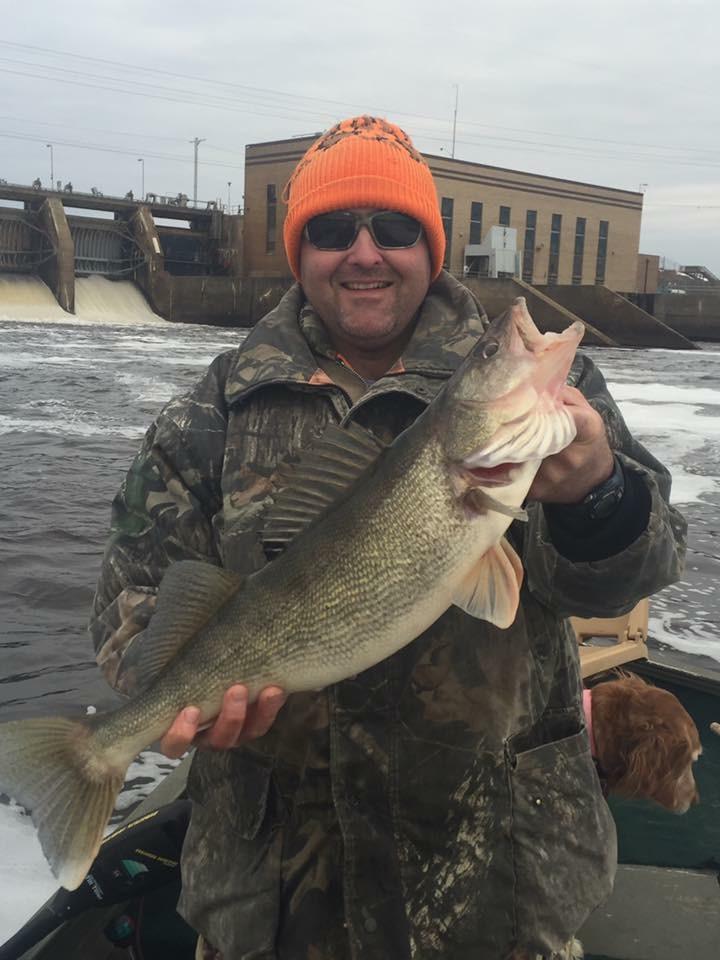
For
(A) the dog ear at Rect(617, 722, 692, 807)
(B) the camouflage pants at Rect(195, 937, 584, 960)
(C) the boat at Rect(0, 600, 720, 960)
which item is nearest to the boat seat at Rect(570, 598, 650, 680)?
(C) the boat at Rect(0, 600, 720, 960)

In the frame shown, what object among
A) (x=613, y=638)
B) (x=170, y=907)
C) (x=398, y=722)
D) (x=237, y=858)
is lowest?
(x=170, y=907)

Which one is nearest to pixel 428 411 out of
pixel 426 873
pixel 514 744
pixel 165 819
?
pixel 514 744

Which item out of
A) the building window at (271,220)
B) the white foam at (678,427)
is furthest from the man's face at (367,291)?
the building window at (271,220)

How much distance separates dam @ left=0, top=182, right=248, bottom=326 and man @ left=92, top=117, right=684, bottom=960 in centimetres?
3698

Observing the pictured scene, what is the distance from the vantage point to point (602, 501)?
2117 mm

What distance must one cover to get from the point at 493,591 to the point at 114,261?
141 feet

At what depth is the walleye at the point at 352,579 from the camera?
2.11m

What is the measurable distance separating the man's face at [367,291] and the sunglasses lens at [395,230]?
1.1 inches

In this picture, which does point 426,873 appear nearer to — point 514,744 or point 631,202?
point 514,744

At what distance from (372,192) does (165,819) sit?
253 cm

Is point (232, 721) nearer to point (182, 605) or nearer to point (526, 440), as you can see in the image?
point (182, 605)

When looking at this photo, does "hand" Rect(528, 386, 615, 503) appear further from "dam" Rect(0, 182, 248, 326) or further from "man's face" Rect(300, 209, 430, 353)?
"dam" Rect(0, 182, 248, 326)

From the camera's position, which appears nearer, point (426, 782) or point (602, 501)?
point (602, 501)

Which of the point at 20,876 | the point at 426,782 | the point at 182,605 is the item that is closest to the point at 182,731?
the point at 182,605
